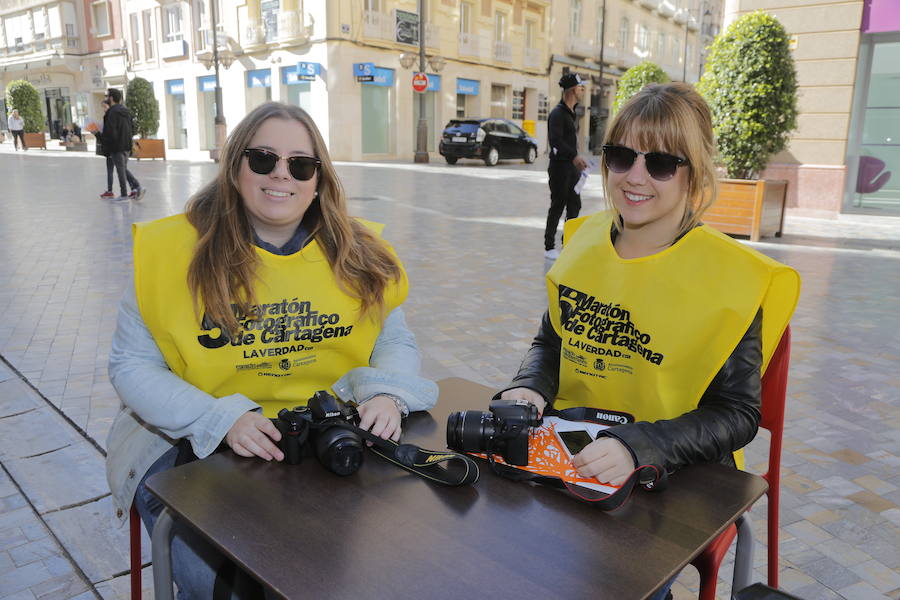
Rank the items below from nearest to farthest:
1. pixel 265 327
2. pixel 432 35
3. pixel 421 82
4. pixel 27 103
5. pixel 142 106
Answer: pixel 265 327, pixel 421 82, pixel 142 106, pixel 432 35, pixel 27 103

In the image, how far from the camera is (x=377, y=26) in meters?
27.4

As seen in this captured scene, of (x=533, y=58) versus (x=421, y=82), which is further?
(x=533, y=58)

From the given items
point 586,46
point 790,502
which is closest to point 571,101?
point 790,502

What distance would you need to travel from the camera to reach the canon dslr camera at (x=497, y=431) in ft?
4.75

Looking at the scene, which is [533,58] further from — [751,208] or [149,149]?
[751,208]

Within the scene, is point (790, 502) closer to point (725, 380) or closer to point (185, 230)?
point (725, 380)

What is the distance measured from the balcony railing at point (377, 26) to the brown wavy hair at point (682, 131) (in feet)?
88.9

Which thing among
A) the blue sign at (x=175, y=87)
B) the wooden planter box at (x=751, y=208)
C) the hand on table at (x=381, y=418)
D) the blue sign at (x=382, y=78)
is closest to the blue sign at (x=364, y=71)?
the blue sign at (x=382, y=78)

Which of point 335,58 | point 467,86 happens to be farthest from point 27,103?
point 467,86

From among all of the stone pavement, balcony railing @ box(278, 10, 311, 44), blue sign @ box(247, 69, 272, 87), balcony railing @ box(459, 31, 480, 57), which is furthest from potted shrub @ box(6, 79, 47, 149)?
the stone pavement

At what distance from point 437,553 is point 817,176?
12.5 meters

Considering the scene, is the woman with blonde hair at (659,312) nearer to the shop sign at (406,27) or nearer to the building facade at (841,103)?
the building facade at (841,103)

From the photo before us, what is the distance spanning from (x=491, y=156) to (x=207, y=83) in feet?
47.9

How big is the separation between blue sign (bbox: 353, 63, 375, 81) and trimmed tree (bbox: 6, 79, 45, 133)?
15835 mm
